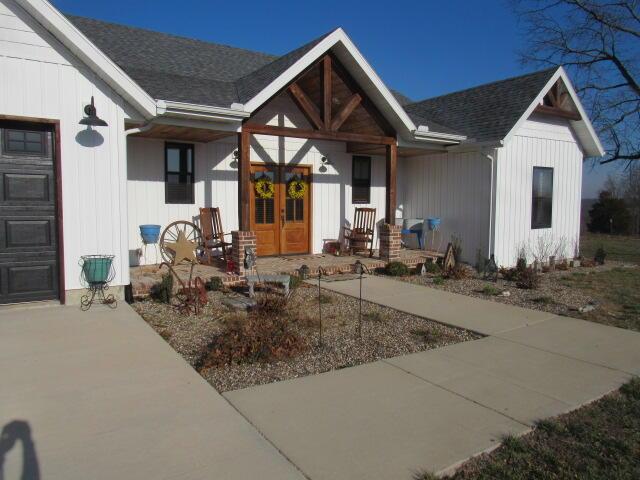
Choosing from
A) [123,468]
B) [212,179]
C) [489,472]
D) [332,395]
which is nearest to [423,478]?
[489,472]

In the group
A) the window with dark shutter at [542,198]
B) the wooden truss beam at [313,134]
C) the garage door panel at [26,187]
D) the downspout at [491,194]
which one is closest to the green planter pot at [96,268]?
the garage door panel at [26,187]

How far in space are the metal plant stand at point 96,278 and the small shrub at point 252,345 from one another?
238 cm

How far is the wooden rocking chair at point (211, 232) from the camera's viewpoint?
31.6ft

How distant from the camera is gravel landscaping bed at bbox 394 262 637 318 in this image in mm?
7602

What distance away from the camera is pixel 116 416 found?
3461 millimetres

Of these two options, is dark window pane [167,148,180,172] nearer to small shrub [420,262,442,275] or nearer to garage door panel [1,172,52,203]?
garage door panel [1,172,52,203]

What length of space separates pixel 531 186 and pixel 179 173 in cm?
826

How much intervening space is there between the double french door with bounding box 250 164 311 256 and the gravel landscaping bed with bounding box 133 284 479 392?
3.53 m

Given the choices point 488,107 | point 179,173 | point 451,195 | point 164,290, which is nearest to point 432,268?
point 451,195

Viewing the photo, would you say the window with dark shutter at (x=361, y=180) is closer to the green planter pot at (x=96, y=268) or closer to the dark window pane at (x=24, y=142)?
the green planter pot at (x=96, y=268)

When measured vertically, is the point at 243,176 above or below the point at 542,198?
above

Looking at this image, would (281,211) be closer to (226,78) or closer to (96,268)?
(226,78)

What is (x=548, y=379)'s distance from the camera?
14.3ft

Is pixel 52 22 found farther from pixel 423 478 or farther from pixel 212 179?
pixel 423 478
